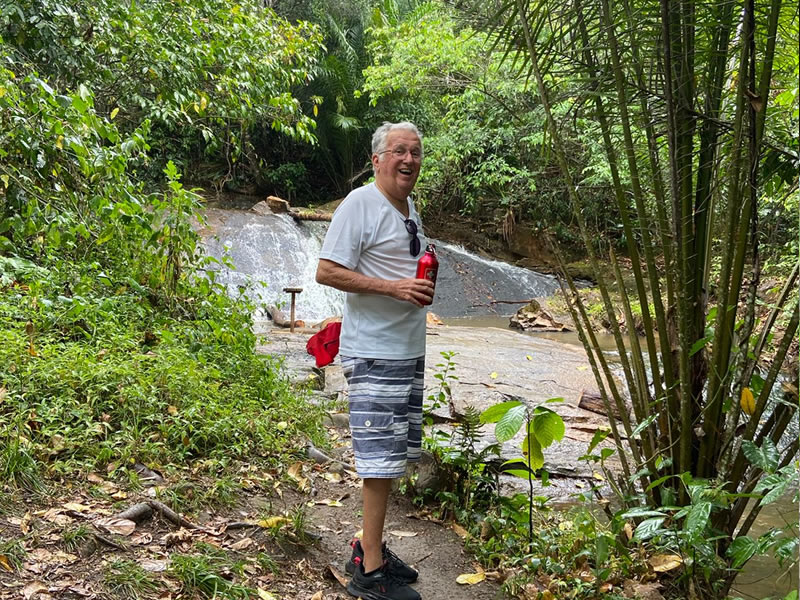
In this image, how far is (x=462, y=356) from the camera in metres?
7.47

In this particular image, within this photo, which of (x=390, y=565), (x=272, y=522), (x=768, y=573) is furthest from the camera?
(x=768, y=573)

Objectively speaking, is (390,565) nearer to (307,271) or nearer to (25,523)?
(25,523)

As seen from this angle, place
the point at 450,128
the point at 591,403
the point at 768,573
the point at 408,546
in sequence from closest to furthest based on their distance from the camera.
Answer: the point at 408,546
the point at 768,573
the point at 591,403
the point at 450,128

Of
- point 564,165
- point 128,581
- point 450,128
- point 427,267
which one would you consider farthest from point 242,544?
point 450,128

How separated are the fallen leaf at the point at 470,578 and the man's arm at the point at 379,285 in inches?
46.6

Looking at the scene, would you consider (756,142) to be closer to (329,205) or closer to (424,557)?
(424,557)

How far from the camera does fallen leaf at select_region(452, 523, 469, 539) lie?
10.8 feet

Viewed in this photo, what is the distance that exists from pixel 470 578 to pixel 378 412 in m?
0.86

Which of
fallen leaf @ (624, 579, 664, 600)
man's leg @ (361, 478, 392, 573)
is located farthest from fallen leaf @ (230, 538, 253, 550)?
fallen leaf @ (624, 579, 664, 600)

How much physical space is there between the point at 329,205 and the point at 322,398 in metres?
15.2

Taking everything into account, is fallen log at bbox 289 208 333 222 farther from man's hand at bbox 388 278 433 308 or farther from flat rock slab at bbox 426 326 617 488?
man's hand at bbox 388 278 433 308

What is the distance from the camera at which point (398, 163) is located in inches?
102

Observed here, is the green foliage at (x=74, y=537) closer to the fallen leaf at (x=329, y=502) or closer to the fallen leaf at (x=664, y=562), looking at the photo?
the fallen leaf at (x=329, y=502)

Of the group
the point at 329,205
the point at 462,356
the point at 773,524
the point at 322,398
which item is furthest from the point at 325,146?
the point at 773,524
